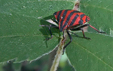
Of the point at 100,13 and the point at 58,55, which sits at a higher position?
the point at 100,13

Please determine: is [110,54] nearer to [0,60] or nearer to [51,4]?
[51,4]

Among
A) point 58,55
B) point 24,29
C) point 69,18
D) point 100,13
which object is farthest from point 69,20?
point 24,29

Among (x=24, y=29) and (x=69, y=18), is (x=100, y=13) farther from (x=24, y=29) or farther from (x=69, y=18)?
(x=24, y=29)

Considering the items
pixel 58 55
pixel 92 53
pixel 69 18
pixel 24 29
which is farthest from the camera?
pixel 69 18

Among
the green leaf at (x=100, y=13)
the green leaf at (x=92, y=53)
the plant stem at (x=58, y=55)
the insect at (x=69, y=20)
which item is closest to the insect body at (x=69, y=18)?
the insect at (x=69, y=20)

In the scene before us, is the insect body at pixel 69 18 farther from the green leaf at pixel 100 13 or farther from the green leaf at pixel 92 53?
the green leaf at pixel 92 53

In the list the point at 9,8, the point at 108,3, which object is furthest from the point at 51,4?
the point at 108,3

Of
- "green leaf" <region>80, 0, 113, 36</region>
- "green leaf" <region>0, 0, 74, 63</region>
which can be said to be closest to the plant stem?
"green leaf" <region>0, 0, 74, 63</region>

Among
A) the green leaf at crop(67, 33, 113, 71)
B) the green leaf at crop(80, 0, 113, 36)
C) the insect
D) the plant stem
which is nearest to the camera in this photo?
the green leaf at crop(67, 33, 113, 71)

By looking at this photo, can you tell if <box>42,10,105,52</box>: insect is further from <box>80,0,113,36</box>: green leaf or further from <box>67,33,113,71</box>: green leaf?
<box>67,33,113,71</box>: green leaf
